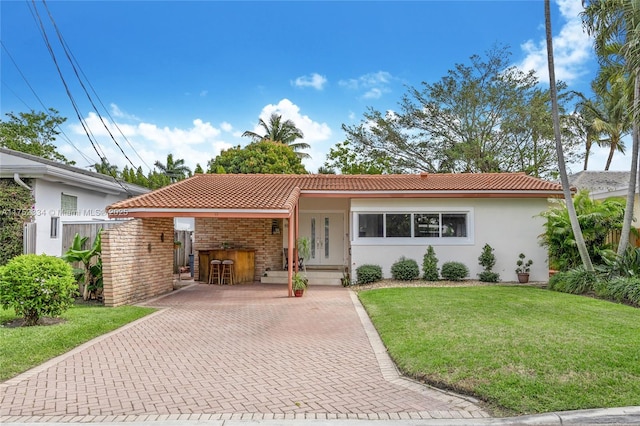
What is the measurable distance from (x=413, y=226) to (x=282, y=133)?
2698 cm

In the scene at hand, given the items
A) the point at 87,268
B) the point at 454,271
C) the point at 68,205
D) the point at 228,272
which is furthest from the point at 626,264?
the point at 68,205

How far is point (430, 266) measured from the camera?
1468cm

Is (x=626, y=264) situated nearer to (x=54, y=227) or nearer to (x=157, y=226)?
(x=157, y=226)

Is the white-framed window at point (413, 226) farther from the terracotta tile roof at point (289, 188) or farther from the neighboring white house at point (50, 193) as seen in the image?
the neighboring white house at point (50, 193)

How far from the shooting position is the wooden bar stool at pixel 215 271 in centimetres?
1538

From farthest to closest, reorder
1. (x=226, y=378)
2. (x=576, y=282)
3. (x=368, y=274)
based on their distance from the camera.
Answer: (x=368, y=274)
(x=576, y=282)
(x=226, y=378)

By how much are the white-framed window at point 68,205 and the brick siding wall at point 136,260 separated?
3989 millimetres

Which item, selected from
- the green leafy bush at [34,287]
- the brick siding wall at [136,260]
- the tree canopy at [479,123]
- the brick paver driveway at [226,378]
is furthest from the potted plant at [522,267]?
the tree canopy at [479,123]

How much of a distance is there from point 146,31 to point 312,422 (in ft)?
54.3

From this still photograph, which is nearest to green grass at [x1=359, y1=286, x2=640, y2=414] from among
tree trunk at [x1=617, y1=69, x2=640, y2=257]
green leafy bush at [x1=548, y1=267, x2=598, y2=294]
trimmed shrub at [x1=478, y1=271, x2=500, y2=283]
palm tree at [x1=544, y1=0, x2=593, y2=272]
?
green leafy bush at [x1=548, y1=267, x2=598, y2=294]

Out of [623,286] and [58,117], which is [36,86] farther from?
[623,286]

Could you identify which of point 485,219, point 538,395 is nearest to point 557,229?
point 485,219

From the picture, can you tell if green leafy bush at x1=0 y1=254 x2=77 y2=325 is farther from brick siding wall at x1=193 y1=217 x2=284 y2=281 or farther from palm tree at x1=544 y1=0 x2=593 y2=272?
palm tree at x1=544 y1=0 x2=593 y2=272

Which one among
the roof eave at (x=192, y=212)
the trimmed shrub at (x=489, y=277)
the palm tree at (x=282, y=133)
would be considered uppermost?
the palm tree at (x=282, y=133)
